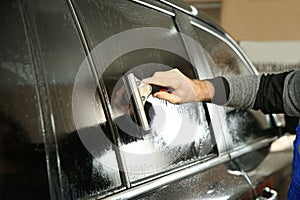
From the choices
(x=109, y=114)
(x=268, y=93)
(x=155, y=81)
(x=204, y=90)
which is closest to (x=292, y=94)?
(x=268, y=93)

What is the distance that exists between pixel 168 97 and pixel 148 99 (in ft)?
0.34

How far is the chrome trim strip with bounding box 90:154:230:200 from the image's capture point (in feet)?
3.68

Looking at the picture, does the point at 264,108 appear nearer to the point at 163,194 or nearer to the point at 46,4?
the point at 163,194

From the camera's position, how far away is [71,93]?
1063mm

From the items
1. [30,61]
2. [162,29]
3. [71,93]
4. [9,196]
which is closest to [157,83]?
[162,29]

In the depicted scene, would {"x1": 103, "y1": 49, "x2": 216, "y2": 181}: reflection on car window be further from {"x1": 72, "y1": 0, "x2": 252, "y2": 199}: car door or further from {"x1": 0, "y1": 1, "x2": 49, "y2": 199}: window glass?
{"x1": 0, "y1": 1, "x2": 49, "y2": 199}: window glass

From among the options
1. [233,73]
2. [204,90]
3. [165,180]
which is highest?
[233,73]

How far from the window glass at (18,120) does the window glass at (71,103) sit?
5 centimetres

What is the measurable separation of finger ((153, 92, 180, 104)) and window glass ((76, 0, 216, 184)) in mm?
15

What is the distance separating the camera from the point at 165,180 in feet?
4.25

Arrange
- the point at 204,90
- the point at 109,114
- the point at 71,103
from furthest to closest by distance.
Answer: the point at 204,90, the point at 109,114, the point at 71,103

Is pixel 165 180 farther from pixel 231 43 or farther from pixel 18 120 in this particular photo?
pixel 231 43

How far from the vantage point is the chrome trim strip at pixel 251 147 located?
1.76m

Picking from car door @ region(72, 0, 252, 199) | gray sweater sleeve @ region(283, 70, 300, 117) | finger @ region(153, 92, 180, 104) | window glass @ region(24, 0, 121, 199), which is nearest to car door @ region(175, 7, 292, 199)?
car door @ region(72, 0, 252, 199)
